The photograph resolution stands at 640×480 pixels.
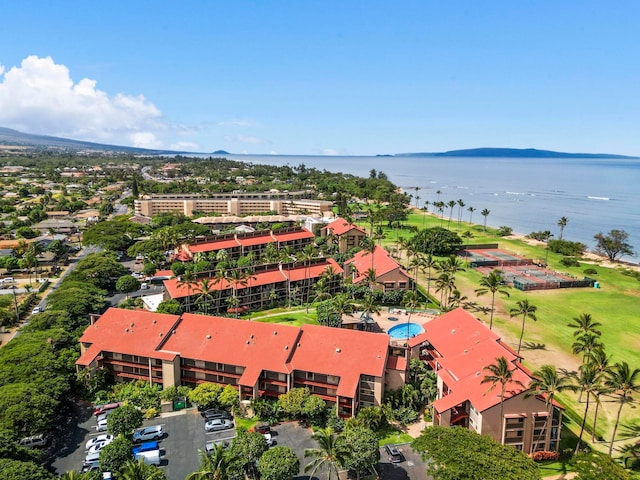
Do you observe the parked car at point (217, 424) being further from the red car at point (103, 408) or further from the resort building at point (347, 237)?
the resort building at point (347, 237)

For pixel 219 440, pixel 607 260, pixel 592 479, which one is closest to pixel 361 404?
pixel 219 440

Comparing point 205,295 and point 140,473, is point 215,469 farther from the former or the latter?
point 205,295

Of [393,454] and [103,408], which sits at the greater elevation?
[393,454]

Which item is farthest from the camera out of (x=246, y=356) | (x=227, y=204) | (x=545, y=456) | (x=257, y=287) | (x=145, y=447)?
(x=227, y=204)

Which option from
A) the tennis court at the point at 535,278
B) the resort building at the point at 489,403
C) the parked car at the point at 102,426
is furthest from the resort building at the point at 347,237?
the parked car at the point at 102,426

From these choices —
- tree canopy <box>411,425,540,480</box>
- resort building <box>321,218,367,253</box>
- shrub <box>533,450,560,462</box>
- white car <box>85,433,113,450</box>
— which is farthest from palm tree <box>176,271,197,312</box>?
shrub <box>533,450,560,462</box>

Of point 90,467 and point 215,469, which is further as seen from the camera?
point 90,467

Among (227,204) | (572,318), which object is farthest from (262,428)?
(227,204)
